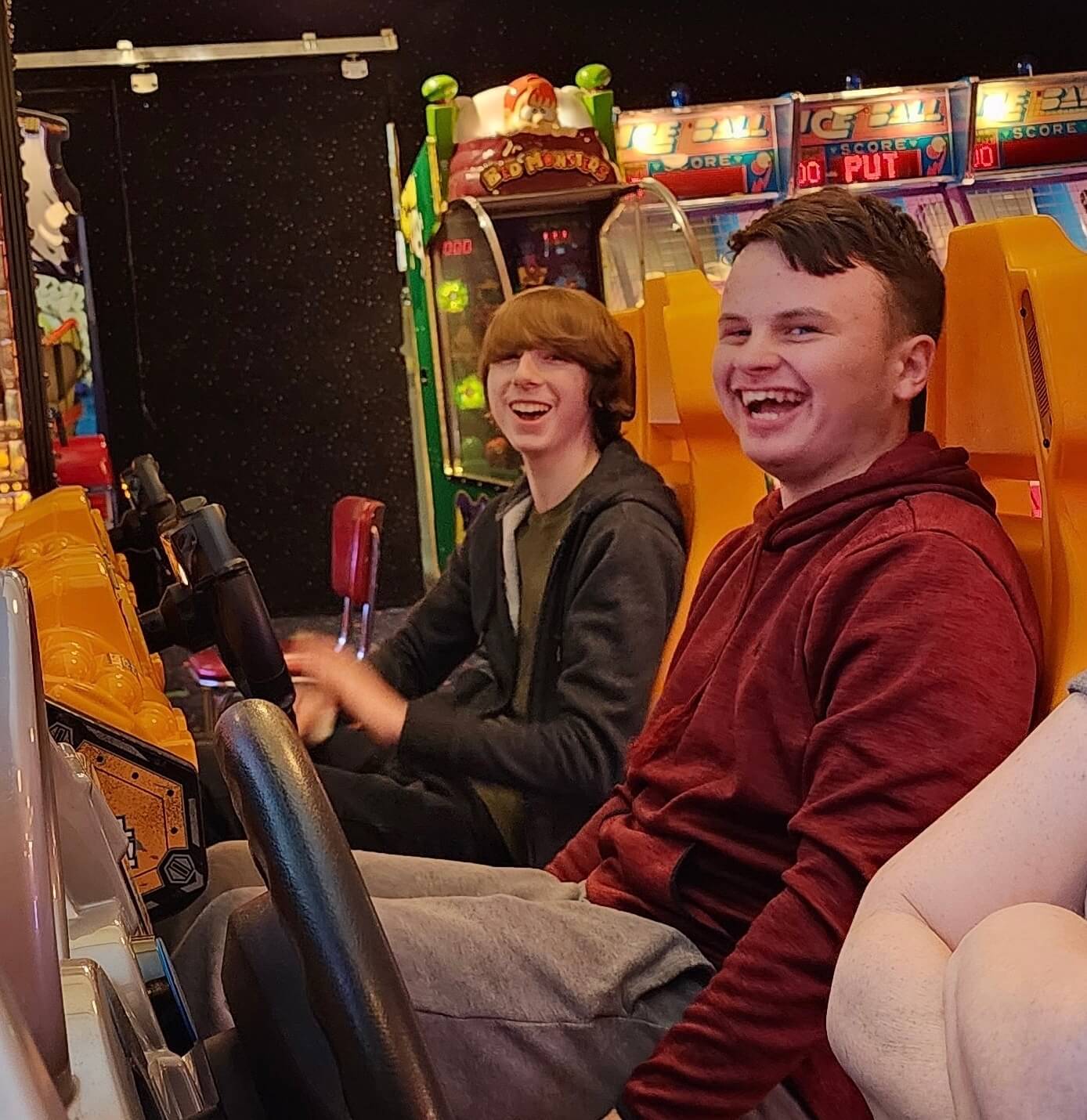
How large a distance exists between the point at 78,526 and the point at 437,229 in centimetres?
316

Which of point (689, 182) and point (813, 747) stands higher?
point (689, 182)

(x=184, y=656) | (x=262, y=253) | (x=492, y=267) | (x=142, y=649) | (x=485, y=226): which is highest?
(x=262, y=253)

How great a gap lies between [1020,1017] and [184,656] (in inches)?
221

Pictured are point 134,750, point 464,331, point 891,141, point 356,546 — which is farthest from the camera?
point 891,141

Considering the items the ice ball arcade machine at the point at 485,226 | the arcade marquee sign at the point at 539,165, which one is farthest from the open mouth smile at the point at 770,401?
the arcade marquee sign at the point at 539,165

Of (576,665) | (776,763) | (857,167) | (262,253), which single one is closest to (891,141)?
(857,167)

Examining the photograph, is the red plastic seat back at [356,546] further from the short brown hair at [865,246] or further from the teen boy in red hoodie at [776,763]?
the short brown hair at [865,246]

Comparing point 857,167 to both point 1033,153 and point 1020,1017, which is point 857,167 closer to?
point 1033,153

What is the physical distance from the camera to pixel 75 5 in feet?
19.4

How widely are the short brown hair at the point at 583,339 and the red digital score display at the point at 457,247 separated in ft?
8.60

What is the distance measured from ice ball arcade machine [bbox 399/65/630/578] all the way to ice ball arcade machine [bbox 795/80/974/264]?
1.38 m

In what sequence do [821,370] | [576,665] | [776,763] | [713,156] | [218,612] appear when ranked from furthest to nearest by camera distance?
1. [713,156]
2. [576,665]
3. [218,612]
4. [821,370]
5. [776,763]

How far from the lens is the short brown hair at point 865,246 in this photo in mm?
1297

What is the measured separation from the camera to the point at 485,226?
4512 millimetres
